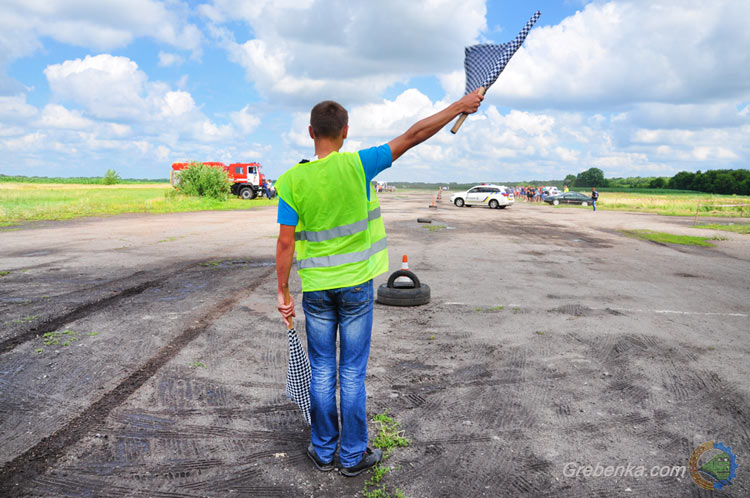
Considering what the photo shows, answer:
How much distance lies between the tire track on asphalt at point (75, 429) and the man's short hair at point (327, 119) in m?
2.70

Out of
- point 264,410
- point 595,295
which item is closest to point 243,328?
point 264,410

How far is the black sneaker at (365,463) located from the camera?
2781 mm

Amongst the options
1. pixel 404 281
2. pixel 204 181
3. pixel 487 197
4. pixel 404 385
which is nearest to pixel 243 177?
pixel 204 181

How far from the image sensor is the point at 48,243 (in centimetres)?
1294

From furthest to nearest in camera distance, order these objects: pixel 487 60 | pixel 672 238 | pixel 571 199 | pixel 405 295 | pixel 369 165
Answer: pixel 571 199 → pixel 672 238 → pixel 405 295 → pixel 487 60 → pixel 369 165

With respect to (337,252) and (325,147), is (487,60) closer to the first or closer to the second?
(325,147)

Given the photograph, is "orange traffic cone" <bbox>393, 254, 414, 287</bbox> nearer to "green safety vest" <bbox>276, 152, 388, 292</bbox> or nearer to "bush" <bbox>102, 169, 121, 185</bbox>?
"green safety vest" <bbox>276, 152, 388, 292</bbox>

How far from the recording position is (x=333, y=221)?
2.69 metres

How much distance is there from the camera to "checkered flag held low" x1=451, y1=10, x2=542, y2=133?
2867 millimetres

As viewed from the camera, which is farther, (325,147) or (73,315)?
(73,315)

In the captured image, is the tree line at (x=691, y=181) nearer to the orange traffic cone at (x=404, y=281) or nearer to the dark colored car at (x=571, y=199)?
the dark colored car at (x=571, y=199)

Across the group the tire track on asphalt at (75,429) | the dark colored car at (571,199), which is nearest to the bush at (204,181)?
the tire track on asphalt at (75,429)

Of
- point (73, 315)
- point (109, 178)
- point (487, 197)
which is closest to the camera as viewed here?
point (73, 315)

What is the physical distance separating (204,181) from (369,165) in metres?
35.6
